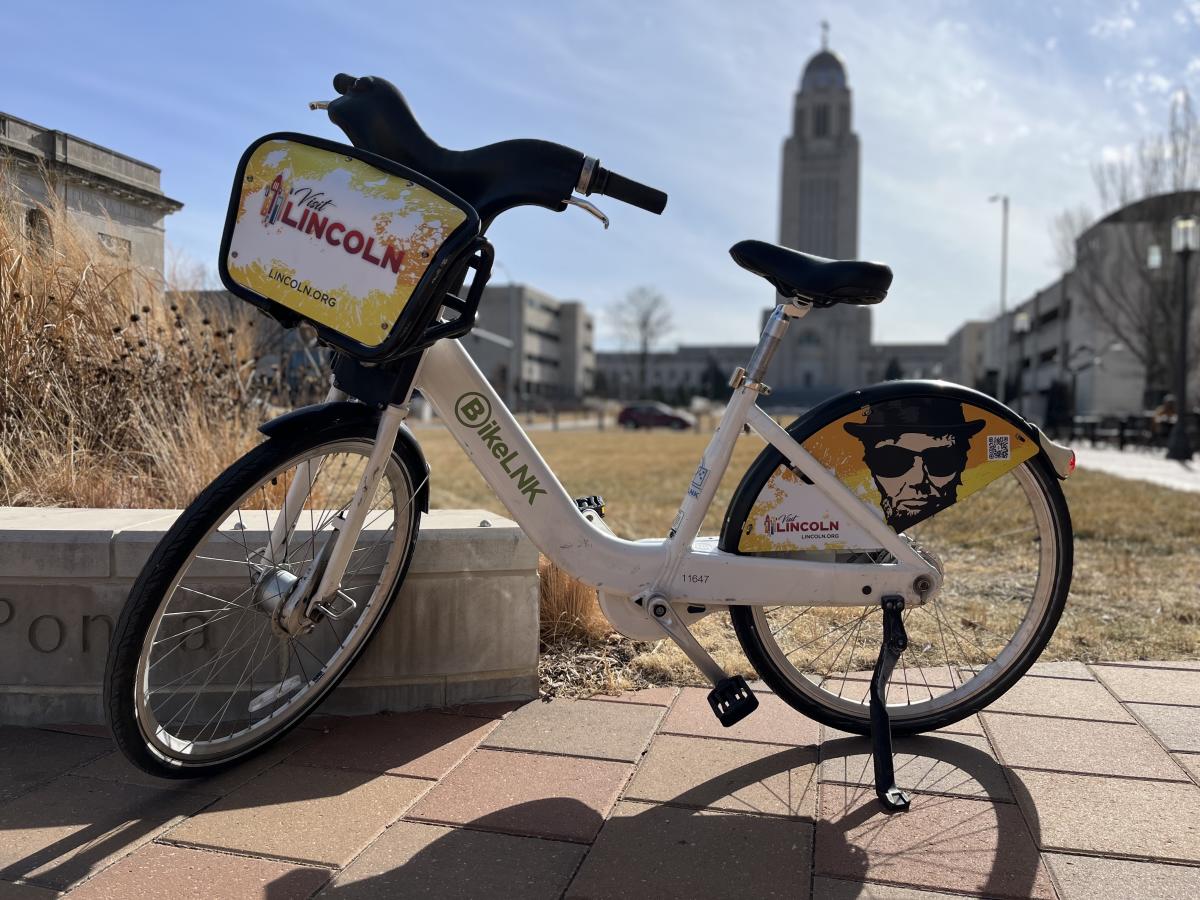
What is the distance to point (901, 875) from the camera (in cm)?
180

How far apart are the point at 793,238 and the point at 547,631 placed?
4352 inches

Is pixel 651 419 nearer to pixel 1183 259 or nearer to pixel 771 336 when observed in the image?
pixel 1183 259

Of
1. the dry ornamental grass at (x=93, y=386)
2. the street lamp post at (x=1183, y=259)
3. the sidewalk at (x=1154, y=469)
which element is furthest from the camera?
the street lamp post at (x=1183, y=259)

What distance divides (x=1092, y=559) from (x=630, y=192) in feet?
14.0

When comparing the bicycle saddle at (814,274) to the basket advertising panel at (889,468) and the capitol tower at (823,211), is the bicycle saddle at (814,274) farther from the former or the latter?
the capitol tower at (823,211)

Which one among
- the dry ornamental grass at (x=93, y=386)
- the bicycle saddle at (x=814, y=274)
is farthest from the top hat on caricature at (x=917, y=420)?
the dry ornamental grass at (x=93, y=386)

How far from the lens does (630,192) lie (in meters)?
2.16

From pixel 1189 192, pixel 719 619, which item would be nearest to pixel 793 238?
pixel 1189 192

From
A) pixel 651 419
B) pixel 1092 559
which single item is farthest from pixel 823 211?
pixel 1092 559

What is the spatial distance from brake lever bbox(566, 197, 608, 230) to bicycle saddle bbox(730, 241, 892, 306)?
346mm

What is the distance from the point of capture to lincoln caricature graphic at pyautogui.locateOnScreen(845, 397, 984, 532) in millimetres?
2371

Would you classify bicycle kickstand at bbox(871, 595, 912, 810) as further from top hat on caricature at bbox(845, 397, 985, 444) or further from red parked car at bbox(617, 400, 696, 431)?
red parked car at bbox(617, 400, 696, 431)

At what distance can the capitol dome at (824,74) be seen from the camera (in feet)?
372

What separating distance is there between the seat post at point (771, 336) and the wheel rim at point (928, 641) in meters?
0.55
